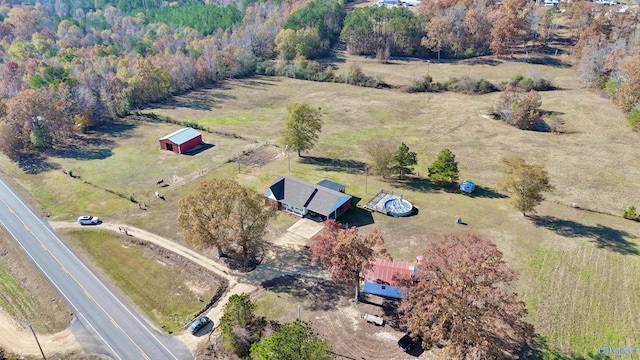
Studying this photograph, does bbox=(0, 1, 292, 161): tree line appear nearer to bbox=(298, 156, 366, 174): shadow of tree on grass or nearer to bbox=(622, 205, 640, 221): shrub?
bbox=(298, 156, 366, 174): shadow of tree on grass

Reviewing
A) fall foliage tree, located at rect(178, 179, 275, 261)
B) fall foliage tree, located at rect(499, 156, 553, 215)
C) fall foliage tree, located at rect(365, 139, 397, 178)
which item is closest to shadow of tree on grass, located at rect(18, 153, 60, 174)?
fall foliage tree, located at rect(178, 179, 275, 261)

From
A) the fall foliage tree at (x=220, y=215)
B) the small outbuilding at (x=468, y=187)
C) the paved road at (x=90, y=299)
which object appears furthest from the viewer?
the small outbuilding at (x=468, y=187)

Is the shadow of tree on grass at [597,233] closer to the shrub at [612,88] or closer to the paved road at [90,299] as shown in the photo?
the paved road at [90,299]

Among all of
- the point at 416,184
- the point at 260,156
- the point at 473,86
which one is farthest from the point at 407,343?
the point at 473,86

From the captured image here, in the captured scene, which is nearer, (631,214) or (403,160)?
(631,214)

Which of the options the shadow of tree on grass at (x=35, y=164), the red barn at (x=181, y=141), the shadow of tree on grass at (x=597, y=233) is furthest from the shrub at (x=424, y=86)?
the shadow of tree on grass at (x=35, y=164)

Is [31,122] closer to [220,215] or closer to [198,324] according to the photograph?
[220,215]
